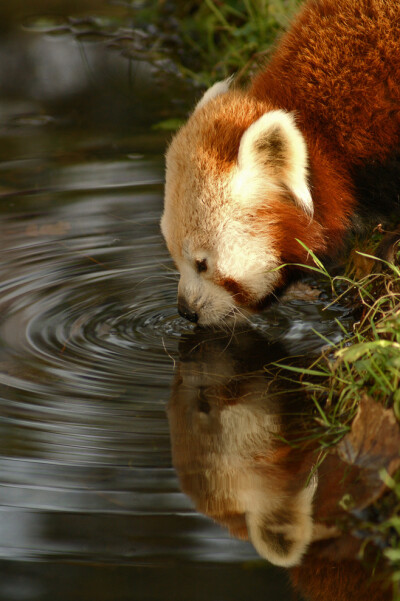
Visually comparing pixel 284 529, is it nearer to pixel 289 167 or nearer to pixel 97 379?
pixel 97 379

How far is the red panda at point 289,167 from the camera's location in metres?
3.83

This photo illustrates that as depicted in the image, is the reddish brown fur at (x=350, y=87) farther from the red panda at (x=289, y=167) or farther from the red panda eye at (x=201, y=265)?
the red panda eye at (x=201, y=265)

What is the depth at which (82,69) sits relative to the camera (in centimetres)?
839

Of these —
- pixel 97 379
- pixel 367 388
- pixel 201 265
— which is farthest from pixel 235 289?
pixel 367 388

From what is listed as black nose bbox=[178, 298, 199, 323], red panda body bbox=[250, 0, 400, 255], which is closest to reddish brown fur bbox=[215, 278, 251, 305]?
black nose bbox=[178, 298, 199, 323]

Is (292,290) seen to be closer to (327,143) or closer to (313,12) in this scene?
(327,143)

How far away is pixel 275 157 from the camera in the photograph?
12.4 feet

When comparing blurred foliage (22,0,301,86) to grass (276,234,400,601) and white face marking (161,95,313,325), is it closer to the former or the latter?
white face marking (161,95,313,325)

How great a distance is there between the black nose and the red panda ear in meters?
0.62

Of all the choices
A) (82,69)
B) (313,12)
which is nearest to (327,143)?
(313,12)

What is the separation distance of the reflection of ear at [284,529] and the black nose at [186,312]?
1.34 metres

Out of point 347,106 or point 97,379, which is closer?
point 97,379

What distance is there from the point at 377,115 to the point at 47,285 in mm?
2008

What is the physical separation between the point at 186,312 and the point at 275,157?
866 millimetres
